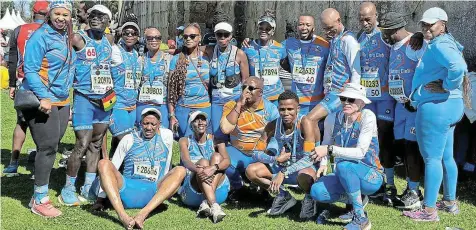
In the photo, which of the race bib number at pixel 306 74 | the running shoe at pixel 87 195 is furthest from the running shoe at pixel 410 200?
the running shoe at pixel 87 195

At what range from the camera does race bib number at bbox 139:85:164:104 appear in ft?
19.6

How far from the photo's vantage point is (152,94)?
598cm

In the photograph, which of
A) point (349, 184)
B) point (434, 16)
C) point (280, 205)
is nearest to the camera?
point (349, 184)

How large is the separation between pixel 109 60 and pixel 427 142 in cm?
293

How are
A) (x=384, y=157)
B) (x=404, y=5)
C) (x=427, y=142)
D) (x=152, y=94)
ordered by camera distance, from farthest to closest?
(x=404, y=5)
(x=152, y=94)
(x=384, y=157)
(x=427, y=142)

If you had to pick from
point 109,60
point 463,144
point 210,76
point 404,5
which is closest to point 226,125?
point 210,76

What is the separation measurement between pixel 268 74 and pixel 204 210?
66.9 inches

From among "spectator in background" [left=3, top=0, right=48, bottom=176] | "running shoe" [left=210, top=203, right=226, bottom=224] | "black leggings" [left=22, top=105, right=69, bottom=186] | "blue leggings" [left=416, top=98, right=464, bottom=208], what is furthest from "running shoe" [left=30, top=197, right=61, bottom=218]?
"blue leggings" [left=416, top=98, right=464, bottom=208]

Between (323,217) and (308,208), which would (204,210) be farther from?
(323,217)

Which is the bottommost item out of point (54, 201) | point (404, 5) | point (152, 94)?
point (54, 201)

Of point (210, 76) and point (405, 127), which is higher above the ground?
point (210, 76)

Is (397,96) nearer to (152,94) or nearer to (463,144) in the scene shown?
(463,144)

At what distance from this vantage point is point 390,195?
17.9 ft

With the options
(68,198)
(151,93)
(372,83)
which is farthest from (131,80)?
(372,83)
